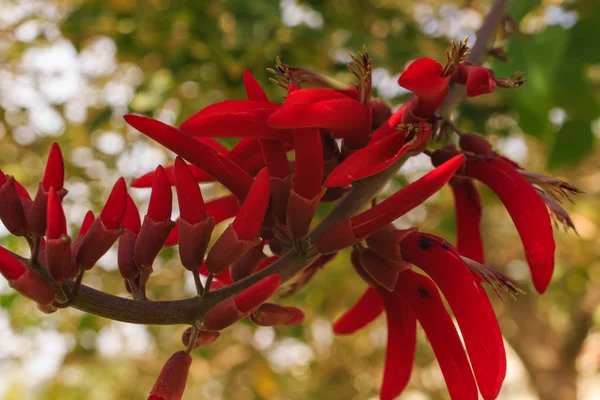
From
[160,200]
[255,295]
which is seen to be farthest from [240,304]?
[160,200]

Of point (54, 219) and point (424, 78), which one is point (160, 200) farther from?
point (424, 78)

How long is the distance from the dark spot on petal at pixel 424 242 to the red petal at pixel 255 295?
15cm

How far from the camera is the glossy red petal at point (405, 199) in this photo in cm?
47

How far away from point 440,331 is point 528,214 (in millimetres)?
131

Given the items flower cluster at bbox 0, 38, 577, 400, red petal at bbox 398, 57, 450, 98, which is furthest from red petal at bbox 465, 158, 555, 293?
red petal at bbox 398, 57, 450, 98

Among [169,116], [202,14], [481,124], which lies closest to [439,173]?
[481,124]

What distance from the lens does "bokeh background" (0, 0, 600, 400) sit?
119 centimetres

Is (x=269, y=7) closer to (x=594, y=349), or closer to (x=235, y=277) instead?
(x=235, y=277)

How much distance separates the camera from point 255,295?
1.37ft

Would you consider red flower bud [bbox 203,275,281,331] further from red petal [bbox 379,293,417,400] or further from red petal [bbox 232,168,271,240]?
red petal [bbox 379,293,417,400]

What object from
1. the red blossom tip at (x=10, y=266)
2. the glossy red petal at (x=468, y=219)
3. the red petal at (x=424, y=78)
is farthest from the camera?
the glossy red petal at (x=468, y=219)

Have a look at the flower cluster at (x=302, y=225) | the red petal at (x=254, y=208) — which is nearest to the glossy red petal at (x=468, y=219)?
the flower cluster at (x=302, y=225)

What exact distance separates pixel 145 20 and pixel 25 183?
2.35 feet

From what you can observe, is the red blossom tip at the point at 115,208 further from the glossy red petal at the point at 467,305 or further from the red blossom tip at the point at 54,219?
the glossy red petal at the point at 467,305
